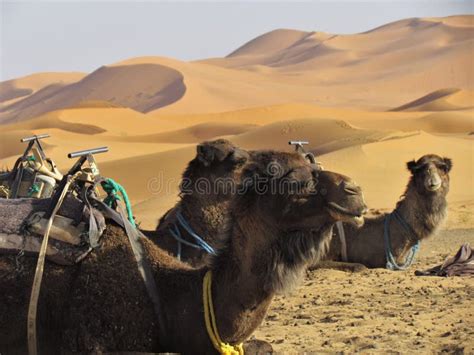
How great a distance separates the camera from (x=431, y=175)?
10.2m

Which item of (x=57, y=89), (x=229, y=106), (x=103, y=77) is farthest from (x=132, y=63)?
(x=229, y=106)

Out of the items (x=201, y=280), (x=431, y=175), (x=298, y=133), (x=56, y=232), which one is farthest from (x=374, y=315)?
(x=298, y=133)

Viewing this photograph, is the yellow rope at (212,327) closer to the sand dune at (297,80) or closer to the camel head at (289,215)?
the camel head at (289,215)

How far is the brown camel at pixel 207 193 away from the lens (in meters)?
6.99

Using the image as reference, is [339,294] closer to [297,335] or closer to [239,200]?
[297,335]

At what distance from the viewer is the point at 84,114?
56.8 metres

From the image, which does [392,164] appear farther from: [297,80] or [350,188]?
[297,80]

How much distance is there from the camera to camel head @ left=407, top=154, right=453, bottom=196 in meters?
10.2

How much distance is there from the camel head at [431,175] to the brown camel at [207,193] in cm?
384

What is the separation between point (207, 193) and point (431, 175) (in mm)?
4079

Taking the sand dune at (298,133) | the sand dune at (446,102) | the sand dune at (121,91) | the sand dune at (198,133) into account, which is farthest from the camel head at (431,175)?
the sand dune at (121,91)

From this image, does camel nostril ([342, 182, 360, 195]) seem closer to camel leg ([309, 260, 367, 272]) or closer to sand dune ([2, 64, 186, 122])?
camel leg ([309, 260, 367, 272])

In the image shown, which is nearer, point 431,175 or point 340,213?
point 340,213

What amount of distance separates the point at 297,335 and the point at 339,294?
1.83 m
